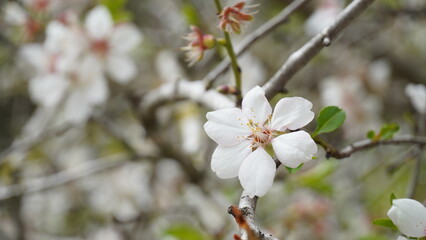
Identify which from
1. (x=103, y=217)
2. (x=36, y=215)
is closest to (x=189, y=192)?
(x=103, y=217)

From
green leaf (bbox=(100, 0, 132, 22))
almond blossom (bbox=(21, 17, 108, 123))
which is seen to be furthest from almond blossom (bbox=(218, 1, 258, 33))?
almond blossom (bbox=(21, 17, 108, 123))

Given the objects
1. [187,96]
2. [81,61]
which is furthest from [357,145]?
[81,61]

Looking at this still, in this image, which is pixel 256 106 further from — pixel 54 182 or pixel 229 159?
pixel 54 182

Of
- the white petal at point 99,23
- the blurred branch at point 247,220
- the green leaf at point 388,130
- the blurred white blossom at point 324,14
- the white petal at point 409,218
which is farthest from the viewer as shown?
the blurred white blossom at point 324,14

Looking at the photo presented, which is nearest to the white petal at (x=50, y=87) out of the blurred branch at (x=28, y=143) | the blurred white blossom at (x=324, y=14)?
the blurred branch at (x=28, y=143)

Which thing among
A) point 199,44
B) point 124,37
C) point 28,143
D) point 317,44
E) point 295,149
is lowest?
point 295,149

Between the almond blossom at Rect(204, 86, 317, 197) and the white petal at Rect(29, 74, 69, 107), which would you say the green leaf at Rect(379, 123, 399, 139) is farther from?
the white petal at Rect(29, 74, 69, 107)

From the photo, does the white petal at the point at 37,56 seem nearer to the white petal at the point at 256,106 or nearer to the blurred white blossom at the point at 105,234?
the blurred white blossom at the point at 105,234
